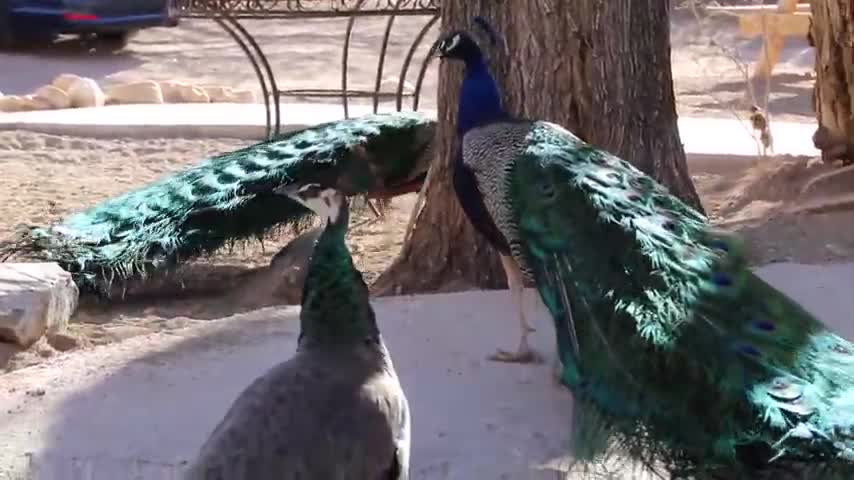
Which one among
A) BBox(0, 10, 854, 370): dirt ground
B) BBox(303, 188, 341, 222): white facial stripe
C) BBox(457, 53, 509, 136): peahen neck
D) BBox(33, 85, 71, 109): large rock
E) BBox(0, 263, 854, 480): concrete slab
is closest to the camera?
BBox(303, 188, 341, 222): white facial stripe

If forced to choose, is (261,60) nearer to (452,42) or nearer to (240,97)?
(240,97)

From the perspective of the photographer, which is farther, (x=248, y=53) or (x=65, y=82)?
Result: (x=65, y=82)

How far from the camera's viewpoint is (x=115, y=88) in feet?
35.9

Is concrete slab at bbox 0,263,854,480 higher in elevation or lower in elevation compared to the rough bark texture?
lower

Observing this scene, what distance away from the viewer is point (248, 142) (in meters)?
8.76

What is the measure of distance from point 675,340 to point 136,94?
27.3ft

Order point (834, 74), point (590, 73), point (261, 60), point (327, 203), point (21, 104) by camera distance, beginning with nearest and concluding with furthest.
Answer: point (327, 203)
point (590, 73)
point (834, 74)
point (261, 60)
point (21, 104)

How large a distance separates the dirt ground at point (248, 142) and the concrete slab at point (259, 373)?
45cm

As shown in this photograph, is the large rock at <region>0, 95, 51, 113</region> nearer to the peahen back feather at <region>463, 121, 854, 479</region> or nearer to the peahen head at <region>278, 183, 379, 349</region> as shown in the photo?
the peahen back feather at <region>463, 121, 854, 479</region>

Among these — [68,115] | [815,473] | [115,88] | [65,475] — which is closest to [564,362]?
[815,473]

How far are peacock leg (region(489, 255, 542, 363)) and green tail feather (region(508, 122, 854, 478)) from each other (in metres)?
0.57

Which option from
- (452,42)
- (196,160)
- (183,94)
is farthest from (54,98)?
(452,42)

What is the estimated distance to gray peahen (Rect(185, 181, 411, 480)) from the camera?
2549mm

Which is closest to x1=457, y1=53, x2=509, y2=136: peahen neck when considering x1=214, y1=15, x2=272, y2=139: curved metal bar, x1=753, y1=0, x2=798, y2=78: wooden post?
x1=214, y1=15, x2=272, y2=139: curved metal bar
